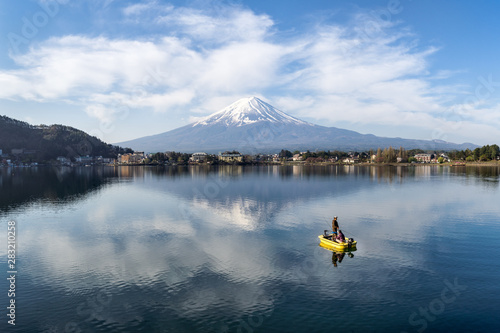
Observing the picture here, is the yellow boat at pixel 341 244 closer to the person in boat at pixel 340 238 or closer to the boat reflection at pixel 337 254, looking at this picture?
the boat reflection at pixel 337 254

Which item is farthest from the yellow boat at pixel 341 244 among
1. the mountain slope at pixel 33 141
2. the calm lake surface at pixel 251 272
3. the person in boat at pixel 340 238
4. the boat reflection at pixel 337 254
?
the mountain slope at pixel 33 141

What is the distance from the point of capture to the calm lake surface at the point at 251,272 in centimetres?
1320

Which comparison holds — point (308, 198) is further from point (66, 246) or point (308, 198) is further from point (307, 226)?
point (66, 246)

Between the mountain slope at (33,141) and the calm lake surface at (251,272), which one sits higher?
the mountain slope at (33,141)

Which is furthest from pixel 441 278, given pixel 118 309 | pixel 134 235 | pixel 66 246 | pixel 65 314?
pixel 66 246

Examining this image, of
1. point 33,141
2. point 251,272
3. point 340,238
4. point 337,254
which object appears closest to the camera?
point 251,272

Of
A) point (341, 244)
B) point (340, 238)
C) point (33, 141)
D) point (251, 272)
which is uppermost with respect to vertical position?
point (33, 141)

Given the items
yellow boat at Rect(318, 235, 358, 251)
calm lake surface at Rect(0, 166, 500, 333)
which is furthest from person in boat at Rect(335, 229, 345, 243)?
calm lake surface at Rect(0, 166, 500, 333)

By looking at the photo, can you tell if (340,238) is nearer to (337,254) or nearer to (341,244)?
(341,244)

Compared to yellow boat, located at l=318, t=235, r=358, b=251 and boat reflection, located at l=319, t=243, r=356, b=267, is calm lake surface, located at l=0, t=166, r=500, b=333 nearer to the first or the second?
boat reflection, located at l=319, t=243, r=356, b=267

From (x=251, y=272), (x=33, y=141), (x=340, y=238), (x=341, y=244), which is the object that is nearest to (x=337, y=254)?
(x=341, y=244)

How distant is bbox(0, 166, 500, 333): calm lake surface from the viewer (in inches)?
520

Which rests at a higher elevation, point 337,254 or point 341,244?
point 341,244

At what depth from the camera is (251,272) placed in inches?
712
